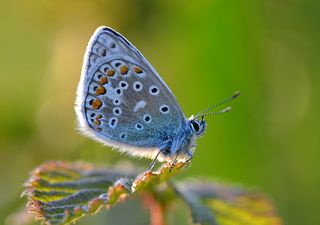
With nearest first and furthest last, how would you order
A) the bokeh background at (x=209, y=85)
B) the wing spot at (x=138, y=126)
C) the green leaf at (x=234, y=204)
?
1. the green leaf at (x=234, y=204)
2. the wing spot at (x=138, y=126)
3. the bokeh background at (x=209, y=85)

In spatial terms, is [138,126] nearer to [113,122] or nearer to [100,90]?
[113,122]

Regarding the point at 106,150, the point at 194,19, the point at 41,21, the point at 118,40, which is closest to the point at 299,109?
the point at 194,19

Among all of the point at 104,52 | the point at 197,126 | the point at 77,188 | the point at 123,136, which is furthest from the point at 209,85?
the point at 77,188

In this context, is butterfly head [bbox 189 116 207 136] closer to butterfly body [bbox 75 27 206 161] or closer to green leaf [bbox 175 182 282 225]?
butterfly body [bbox 75 27 206 161]

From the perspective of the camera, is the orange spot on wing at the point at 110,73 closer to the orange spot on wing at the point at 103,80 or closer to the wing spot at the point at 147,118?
the orange spot on wing at the point at 103,80

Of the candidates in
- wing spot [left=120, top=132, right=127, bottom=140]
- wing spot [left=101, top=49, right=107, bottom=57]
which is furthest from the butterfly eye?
wing spot [left=101, top=49, right=107, bottom=57]

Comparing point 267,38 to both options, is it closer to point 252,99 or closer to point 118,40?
point 252,99

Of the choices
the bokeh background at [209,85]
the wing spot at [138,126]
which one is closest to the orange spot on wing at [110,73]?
the wing spot at [138,126]
